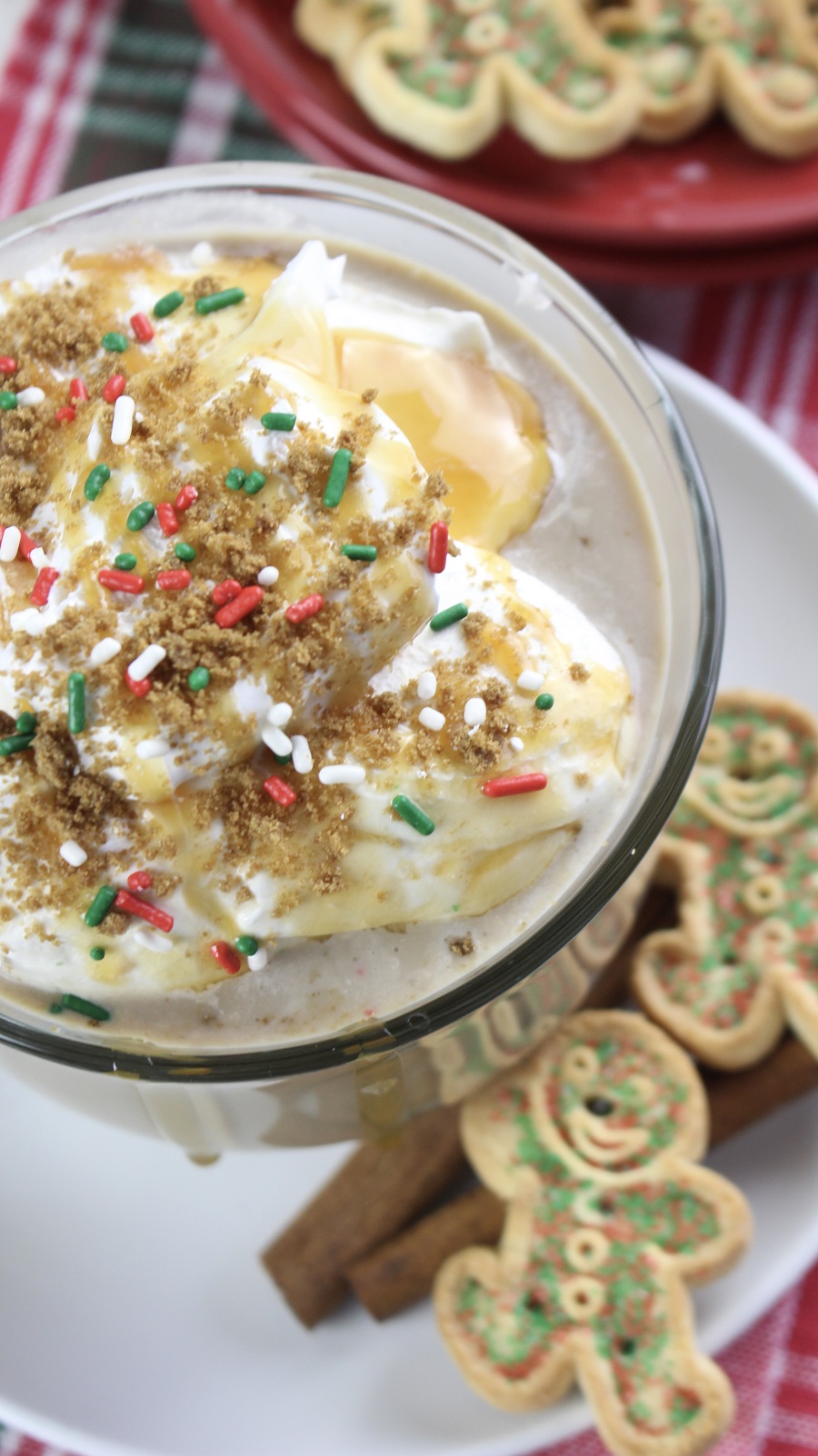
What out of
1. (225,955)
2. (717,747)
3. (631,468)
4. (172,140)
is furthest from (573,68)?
(225,955)

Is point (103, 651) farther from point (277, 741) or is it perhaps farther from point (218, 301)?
point (218, 301)

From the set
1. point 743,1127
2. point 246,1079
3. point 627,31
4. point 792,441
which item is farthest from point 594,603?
point 627,31

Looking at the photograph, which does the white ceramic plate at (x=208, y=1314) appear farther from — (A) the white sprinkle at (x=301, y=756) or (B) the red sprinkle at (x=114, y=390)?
(B) the red sprinkle at (x=114, y=390)

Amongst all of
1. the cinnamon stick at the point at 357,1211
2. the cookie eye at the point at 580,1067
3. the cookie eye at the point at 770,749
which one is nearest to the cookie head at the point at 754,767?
the cookie eye at the point at 770,749

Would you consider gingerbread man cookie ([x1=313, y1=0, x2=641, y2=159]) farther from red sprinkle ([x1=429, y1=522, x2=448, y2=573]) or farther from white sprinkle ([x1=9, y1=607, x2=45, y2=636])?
white sprinkle ([x1=9, y1=607, x2=45, y2=636])

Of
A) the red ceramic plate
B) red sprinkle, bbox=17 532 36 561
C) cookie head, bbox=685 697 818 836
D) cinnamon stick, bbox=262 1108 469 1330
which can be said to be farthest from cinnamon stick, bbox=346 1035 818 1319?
the red ceramic plate

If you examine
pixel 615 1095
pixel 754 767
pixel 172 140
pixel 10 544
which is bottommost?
pixel 615 1095

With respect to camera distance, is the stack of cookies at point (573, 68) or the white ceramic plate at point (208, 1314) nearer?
the white ceramic plate at point (208, 1314)
